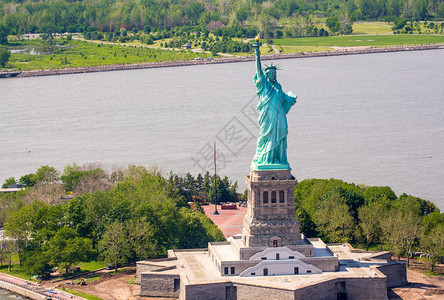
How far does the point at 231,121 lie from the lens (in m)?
114

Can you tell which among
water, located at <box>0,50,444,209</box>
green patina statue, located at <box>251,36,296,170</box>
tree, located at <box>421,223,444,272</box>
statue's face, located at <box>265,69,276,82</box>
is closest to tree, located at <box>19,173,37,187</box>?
water, located at <box>0,50,444,209</box>

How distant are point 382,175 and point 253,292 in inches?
1448

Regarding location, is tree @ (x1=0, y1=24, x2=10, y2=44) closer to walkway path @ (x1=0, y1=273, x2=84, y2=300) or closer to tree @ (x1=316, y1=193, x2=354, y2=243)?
walkway path @ (x1=0, y1=273, x2=84, y2=300)

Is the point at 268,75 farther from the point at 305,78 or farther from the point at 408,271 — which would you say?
the point at 305,78

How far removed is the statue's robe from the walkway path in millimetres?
14730

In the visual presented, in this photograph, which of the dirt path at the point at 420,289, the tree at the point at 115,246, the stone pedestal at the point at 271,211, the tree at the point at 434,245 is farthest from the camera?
the tree at the point at 115,246

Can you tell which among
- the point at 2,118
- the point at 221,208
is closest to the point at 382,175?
the point at 221,208

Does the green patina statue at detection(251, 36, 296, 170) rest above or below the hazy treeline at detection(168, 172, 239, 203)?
above

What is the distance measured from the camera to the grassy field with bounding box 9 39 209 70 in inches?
7003

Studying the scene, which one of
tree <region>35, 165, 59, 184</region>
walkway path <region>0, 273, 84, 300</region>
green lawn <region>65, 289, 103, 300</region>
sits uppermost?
tree <region>35, 165, 59, 184</region>

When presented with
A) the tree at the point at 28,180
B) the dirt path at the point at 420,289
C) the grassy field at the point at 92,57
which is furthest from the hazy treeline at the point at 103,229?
the grassy field at the point at 92,57

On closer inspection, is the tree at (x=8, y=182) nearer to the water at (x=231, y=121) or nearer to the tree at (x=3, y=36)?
the water at (x=231, y=121)

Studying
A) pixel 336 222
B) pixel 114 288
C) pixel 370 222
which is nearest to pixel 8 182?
pixel 114 288

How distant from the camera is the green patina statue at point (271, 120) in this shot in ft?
199
